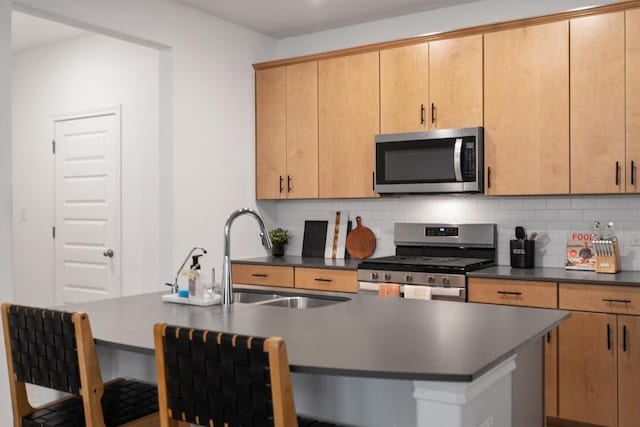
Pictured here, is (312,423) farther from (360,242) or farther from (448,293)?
(360,242)

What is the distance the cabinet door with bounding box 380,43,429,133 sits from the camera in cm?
443

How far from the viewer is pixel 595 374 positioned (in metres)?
3.53

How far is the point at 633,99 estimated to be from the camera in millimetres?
3682

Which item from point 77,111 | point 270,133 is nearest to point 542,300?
point 270,133

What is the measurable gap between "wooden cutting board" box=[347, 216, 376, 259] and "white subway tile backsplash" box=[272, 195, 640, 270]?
2.0 inches

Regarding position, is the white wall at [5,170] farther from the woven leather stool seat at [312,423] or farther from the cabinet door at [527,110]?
the cabinet door at [527,110]

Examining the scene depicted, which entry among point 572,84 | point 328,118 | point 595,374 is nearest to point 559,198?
point 572,84

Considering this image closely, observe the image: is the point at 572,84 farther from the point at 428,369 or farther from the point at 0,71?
the point at 0,71

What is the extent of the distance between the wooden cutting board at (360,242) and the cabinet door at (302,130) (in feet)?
1.47

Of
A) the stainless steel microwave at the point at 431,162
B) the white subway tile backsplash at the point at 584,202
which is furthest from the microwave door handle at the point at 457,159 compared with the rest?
the white subway tile backsplash at the point at 584,202

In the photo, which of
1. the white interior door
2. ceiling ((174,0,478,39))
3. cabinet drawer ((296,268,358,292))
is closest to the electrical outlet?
cabinet drawer ((296,268,358,292))

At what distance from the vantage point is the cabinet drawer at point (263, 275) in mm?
4766

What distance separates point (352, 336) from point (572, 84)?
2694mm

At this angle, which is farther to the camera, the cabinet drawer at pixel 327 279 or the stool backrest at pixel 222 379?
the cabinet drawer at pixel 327 279
